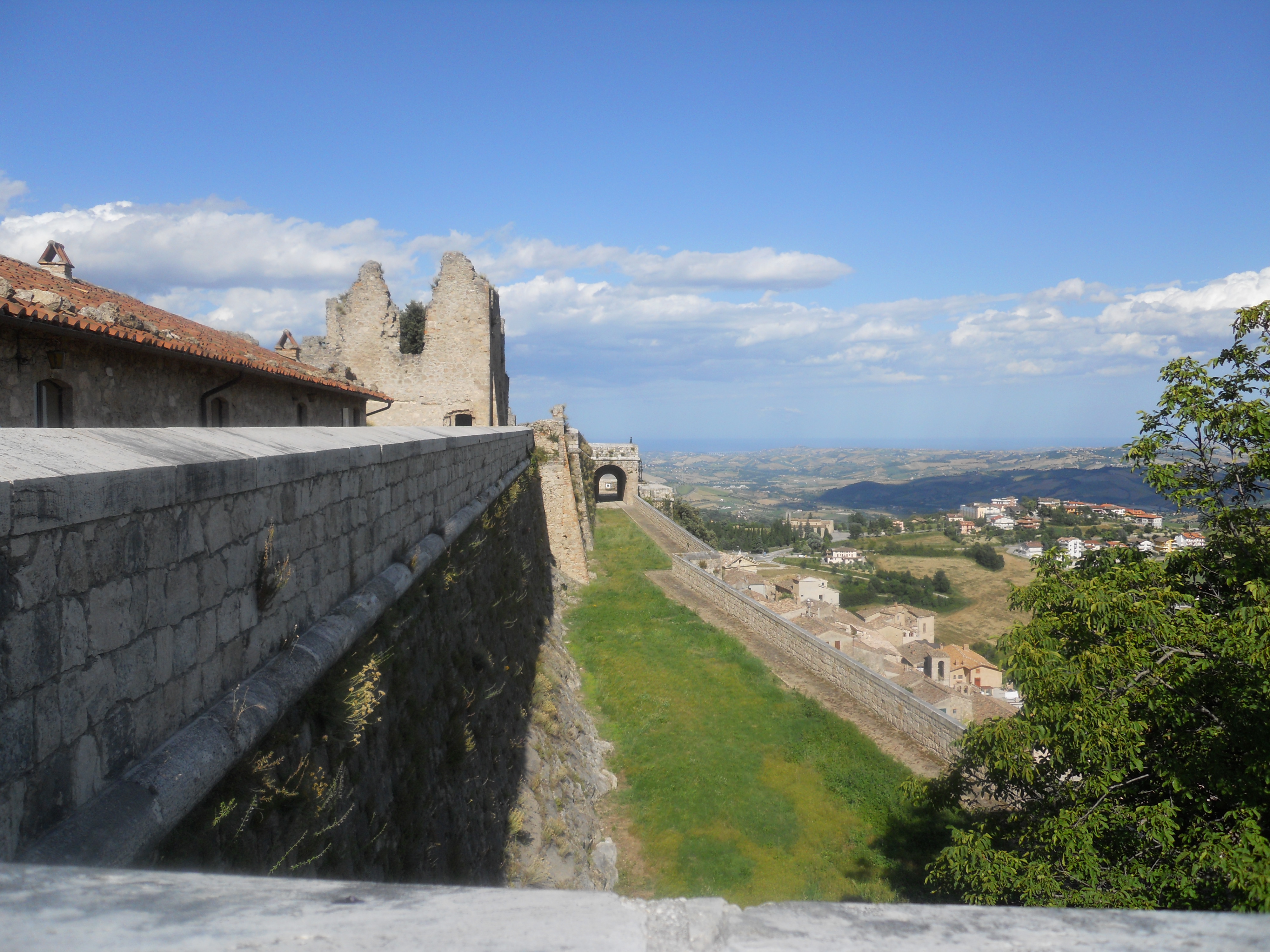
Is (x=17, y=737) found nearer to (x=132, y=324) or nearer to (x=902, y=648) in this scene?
(x=132, y=324)

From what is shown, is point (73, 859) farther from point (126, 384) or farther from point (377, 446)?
point (126, 384)

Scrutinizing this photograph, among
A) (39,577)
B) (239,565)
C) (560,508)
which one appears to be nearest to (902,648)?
(560,508)

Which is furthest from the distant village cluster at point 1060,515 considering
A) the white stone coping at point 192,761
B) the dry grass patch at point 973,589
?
the white stone coping at point 192,761

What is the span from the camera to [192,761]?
2.46 m

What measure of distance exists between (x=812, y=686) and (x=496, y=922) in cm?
1504

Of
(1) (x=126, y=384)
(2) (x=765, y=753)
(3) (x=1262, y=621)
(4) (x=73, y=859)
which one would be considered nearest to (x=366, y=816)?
(4) (x=73, y=859)

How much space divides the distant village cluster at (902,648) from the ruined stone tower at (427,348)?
10698 mm

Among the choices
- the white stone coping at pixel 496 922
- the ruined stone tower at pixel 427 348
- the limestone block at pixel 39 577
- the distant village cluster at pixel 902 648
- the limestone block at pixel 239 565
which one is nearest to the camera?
the white stone coping at pixel 496 922

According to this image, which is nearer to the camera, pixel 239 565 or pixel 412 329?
pixel 239 565

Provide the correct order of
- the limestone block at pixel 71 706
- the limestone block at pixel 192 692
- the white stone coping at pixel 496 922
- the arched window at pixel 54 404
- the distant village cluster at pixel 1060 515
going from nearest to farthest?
the white stone coping at pixel 496 922 → the limestone block at pixel 71 706 → the limestone block at pixel 192 692 → the arched window at pixel 54 404 → the distant village cluster at pixel 1060 515

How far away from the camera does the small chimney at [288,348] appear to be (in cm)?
1939

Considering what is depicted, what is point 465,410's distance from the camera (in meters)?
23.1

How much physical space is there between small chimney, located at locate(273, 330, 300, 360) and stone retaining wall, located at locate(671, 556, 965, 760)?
12.9 meters

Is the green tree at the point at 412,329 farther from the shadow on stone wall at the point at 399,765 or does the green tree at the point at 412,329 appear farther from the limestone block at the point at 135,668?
the limestone block at the point at 135,668
